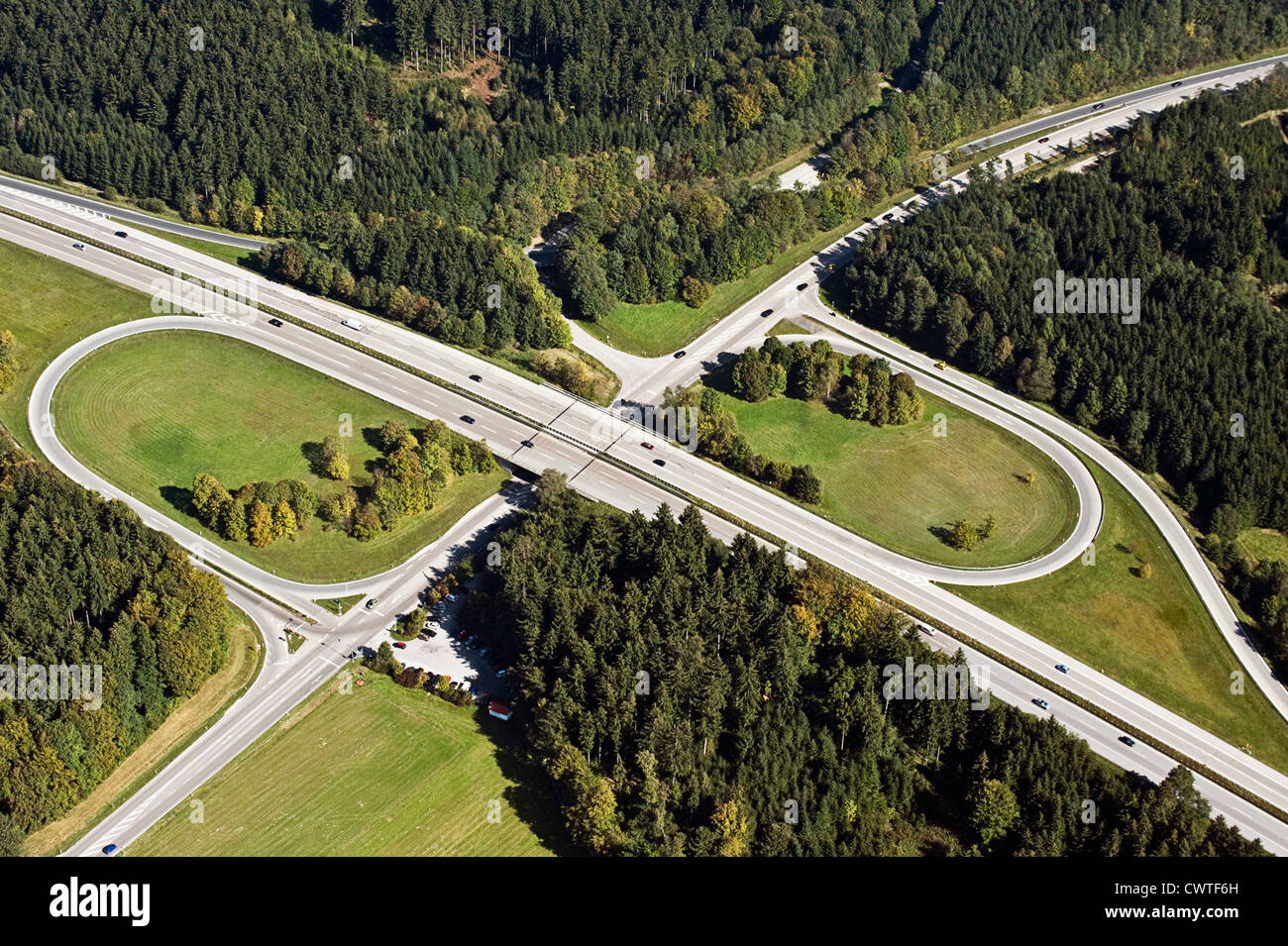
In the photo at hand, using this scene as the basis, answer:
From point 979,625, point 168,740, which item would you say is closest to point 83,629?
point 168,740

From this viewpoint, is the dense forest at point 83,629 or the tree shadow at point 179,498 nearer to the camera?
the dense forest at point 83,629

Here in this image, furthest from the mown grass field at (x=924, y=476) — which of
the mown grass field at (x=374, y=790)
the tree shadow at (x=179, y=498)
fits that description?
the tree shadow at (x=179, y=498)

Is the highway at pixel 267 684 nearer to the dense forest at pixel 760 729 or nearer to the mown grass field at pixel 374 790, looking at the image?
the mown grass field at pixel 374 790

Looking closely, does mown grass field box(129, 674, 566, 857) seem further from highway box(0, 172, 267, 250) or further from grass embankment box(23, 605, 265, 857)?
highway box(0, 172, 267, 250)

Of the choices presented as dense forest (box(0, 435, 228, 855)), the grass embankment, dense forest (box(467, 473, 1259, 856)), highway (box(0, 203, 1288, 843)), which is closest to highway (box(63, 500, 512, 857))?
the grass embankment

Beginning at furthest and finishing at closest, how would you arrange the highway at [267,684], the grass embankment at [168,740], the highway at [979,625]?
the highway at [979,625]
the highway at [267,684]
the grass embankment at [168,740]

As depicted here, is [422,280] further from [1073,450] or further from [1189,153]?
[1189,153]
